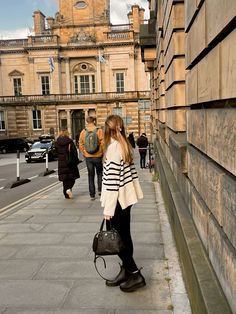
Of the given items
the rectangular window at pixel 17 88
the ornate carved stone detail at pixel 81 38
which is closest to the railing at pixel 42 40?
the ornate carved stone detail at pixel 81 38

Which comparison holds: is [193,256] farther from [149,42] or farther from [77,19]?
[77,19]

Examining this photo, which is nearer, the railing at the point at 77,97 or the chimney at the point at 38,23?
the railing at the point at 77,97

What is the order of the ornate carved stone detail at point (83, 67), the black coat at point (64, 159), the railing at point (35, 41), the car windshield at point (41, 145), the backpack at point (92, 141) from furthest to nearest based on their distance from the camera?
A: the ornate carved stone detail at point (83, 67) < the railing at point (35, 41) < the car windshield at point (41, 145) < the black coat at point (64, 159) < the backpack at point (92, 141)

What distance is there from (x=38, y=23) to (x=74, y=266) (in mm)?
61240

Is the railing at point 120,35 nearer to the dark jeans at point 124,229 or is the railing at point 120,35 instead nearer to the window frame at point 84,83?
the window frame at point 84,83

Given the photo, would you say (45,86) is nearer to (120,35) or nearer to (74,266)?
(120,35)

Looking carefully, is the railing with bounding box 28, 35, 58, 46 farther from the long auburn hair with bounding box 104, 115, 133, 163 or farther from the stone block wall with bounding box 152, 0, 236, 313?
the stone block wall with bounding box 152, 0, 236, 313

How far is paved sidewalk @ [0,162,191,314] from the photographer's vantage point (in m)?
3.71

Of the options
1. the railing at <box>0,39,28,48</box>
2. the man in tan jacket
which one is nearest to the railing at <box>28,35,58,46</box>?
the railing at <box>0,39,28,48</box>

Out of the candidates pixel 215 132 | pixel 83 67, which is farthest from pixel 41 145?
pixel 83 67

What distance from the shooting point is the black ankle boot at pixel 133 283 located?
4.00 m

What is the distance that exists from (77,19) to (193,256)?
57613 millimetres

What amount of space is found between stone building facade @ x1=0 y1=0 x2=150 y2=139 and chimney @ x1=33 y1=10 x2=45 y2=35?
10.6 ft

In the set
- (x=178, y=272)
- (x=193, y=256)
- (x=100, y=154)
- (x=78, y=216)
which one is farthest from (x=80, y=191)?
(x=193, y=256)
